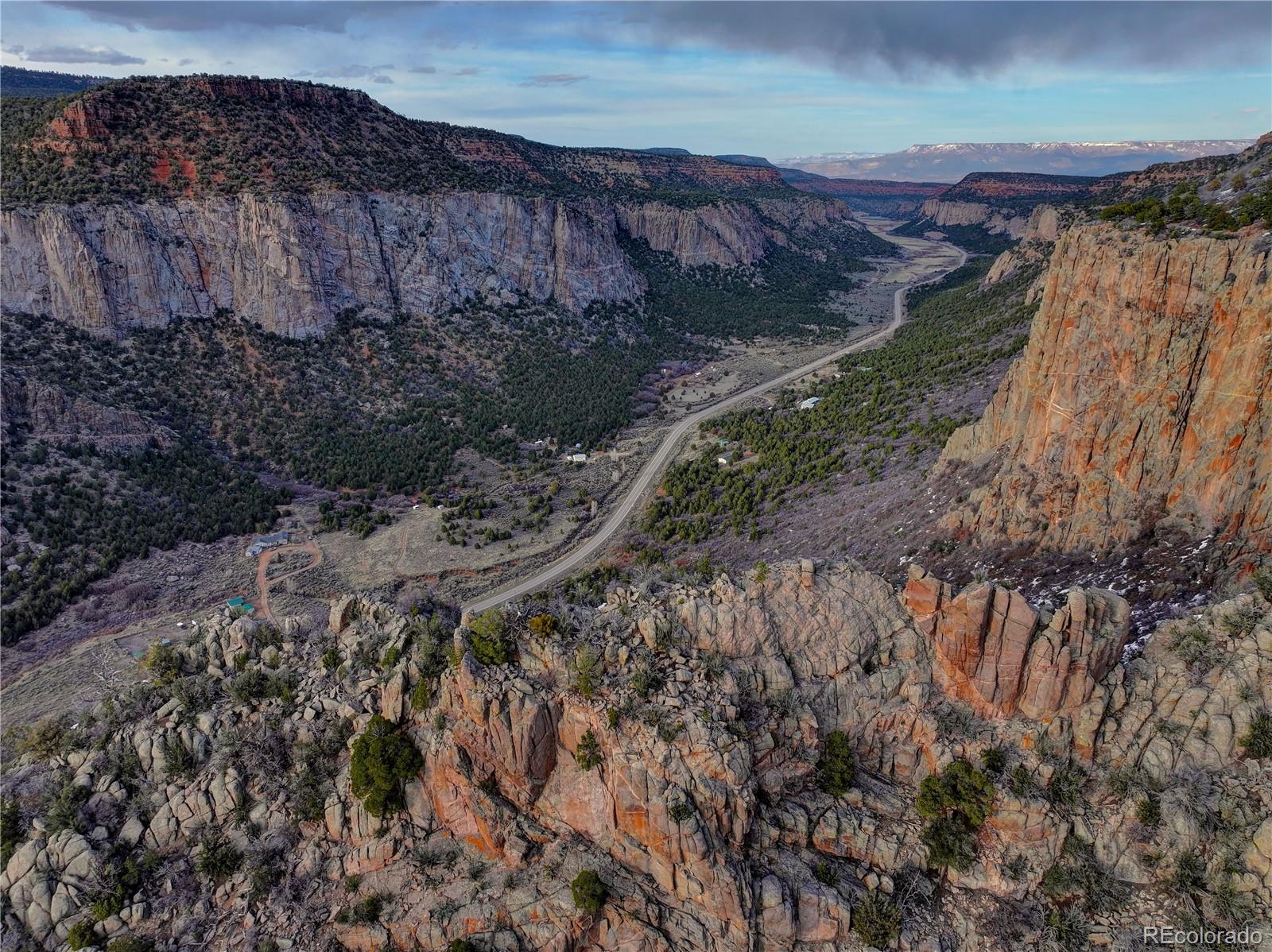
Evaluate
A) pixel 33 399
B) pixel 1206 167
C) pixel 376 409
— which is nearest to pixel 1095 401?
pixel 376 409

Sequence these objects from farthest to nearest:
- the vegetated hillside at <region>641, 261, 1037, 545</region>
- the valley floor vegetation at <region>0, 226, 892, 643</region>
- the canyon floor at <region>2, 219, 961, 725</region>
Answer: the vegetated hillside at <region>641, 261, 1037, 545</region>
the valley floor vegetation at <region>0, 226, 892, 643</region>
the canyon floor at <region>2, 219, 961, 725</region>

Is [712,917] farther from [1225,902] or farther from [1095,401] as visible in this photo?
[1095,401]

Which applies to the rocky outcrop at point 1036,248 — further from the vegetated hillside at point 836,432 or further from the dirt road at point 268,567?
the dirt road at point 268,567

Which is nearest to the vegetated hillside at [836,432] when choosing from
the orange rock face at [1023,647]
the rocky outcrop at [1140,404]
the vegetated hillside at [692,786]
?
the rocky outcrop at [1140,404]

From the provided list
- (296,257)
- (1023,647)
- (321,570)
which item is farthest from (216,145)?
(1023,647)

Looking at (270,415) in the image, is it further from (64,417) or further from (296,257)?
(296,257)

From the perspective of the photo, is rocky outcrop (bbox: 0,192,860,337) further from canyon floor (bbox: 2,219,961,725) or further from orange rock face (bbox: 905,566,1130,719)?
orange rock face (bbox: 905,566,1130,719)


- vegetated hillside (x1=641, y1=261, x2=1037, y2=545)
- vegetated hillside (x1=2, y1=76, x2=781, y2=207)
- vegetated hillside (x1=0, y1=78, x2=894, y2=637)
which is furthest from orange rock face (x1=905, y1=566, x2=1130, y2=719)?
vegetated hillside (x1=2, y1=76, x2=781, y2=207)
